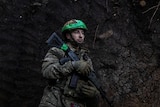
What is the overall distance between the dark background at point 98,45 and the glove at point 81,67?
1.64m

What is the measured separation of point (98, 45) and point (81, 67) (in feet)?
5.99

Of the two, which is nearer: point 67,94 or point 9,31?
point 67,94

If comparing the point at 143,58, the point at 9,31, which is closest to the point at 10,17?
the point at 9,31

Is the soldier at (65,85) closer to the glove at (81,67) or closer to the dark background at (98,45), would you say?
the glove at (81,67)

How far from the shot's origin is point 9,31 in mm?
6098

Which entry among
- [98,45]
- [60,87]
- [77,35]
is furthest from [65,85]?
[98,45]

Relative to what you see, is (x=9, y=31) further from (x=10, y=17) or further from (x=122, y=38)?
(x=122, y=38)

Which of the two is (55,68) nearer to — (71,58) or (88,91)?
(71,58)

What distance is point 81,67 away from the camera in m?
4.40

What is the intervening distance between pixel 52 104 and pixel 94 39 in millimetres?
1913

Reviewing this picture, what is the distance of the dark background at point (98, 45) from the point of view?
6.01 meters

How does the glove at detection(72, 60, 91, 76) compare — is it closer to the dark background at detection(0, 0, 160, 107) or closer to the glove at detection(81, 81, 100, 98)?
the glove at detection(81, 81, 100, 98)

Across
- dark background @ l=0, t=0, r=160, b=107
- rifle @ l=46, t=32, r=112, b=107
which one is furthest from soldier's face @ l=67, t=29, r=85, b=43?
dark background @ l=0, t=0, r=160, b=107

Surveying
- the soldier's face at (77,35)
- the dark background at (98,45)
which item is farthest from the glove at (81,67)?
the dark background at (98,45)
